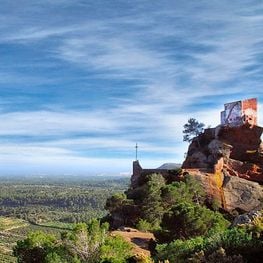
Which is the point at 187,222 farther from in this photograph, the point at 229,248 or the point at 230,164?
the point at 230,164

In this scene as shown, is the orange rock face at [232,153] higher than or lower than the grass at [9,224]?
higher

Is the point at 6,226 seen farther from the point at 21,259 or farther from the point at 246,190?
the point at 21,259

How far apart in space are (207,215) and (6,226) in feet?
477

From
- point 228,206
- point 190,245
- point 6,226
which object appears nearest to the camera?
point 190,245

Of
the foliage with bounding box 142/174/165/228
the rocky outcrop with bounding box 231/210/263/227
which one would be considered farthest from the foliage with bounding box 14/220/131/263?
the foliage with bounding box 142/174/165/228

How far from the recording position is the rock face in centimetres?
5241

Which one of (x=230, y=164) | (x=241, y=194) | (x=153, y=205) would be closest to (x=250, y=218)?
(x=153, y=205)

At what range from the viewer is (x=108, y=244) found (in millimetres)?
25531

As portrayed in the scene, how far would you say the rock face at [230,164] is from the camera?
Answer: 5241 centimetres

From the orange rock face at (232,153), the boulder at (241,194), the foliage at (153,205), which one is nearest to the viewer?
the foliage at (153,205)

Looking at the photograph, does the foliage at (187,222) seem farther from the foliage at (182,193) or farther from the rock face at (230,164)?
the rock face at (230,164)

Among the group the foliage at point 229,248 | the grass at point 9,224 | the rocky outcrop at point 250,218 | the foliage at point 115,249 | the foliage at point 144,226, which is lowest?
the grass at point 9,224

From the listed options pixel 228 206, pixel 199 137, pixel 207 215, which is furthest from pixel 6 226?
pixel 207 215

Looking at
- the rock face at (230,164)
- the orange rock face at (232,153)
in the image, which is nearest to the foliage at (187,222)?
the rock face at (230,164)
